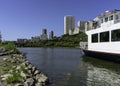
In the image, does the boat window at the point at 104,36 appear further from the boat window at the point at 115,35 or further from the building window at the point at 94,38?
the building window at the point at 94,38

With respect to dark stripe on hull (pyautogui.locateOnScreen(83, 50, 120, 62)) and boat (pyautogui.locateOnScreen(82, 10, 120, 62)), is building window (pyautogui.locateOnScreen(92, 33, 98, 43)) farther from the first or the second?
dark stripe on hull (pyautogui.locateOnScreen(83, 50, 120, 62))

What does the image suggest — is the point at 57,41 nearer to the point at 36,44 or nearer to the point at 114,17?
the point at 36,44

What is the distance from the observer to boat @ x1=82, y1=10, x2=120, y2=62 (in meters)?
23.8

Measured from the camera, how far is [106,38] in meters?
26.7

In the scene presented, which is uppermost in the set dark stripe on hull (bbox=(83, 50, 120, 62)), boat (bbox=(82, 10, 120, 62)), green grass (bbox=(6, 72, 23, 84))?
boat (bbox=(82, 10, 120, 62))

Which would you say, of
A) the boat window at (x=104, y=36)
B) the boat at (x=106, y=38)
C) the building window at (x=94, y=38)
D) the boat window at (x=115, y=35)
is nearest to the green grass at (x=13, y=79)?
the boat at (x=106, y=38)

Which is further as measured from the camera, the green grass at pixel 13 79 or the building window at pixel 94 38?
the building window at pixel 94 38

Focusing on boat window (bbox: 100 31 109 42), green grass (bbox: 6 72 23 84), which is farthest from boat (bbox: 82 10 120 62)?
green grass (bbox: 6 72 23 84)

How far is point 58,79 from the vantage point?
15062 mm

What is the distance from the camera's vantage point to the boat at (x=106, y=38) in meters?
23.8

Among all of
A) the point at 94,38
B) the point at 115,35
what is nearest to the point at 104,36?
the point at 115,35

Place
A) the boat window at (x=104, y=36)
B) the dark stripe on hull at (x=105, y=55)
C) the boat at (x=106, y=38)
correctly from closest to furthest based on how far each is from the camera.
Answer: the dark stripe on hull at (x=105, y=55), the boat at (x=106, y=38), the boat window at (x=104, y=36)

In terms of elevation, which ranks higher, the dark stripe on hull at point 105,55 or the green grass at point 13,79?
the dark stripe on hull at point 105,55

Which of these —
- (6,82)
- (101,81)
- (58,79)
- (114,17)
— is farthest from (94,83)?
(114,17)
